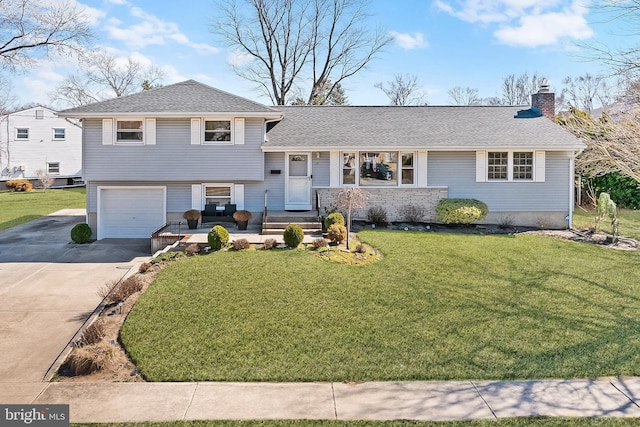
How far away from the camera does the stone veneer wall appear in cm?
1730

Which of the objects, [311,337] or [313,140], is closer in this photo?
[311,337]

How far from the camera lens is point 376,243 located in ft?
44.3

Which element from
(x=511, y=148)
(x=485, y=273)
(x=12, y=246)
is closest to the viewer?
(x=485, y=273)

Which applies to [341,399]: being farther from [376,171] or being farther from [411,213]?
[376,171]

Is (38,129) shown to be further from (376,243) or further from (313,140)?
(376,243)

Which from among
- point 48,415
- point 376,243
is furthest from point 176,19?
point 48,415

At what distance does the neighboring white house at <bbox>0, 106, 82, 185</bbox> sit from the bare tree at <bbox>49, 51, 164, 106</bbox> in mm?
6699

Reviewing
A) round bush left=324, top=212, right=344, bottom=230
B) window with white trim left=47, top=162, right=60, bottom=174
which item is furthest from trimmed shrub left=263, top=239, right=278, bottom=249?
window with white trim left=47, top=162, right=60, bottom=174

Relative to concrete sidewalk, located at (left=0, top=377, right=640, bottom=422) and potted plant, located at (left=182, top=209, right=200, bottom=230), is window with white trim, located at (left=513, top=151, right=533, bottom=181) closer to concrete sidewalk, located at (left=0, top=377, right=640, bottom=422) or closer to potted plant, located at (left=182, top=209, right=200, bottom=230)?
concrete sidewalk, located at (left=0, top=377, right=640, bottom=422)

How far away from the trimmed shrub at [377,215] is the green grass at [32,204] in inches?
657

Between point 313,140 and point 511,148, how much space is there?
7876 mm

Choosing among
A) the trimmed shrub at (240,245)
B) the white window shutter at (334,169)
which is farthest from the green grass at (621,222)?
the trimmed shrub at (240,245)

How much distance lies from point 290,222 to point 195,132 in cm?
510

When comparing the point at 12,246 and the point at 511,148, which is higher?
the point at 511,148
